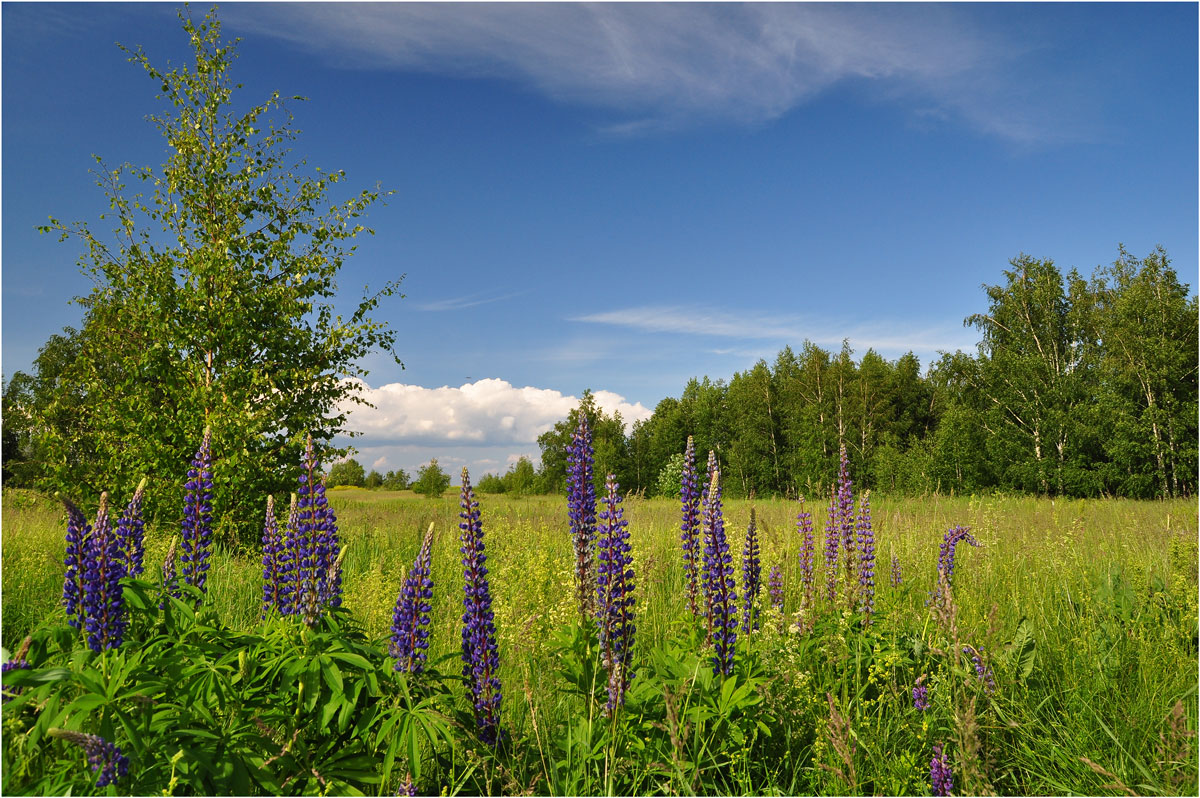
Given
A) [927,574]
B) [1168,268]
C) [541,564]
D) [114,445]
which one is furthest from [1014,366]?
[114,445]

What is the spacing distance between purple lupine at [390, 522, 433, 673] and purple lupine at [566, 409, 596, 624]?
0.72m

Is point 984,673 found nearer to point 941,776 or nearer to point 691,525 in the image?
point 941,776

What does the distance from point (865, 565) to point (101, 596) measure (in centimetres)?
415

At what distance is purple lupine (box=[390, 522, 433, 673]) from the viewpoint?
269 cm

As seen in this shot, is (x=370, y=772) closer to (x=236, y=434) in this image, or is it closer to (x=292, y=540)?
(x=292, y=540)

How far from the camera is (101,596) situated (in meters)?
2.60

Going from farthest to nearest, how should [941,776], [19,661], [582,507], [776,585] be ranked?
[776,585], [582,507], [941,776], [19,661]

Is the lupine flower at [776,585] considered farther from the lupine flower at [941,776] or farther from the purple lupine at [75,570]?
the purple lupine at [75,570]

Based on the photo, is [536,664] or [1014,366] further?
[1014,366]

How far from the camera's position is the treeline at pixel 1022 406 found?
1109 inches

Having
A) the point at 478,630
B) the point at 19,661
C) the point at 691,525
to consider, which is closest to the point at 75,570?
the point at 19,661

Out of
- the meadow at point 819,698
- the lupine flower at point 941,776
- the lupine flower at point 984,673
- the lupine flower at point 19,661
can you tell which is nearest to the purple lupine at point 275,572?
the meadow at point 819,698

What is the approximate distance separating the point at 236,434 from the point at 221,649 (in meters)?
7.49

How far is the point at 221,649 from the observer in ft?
8.40
